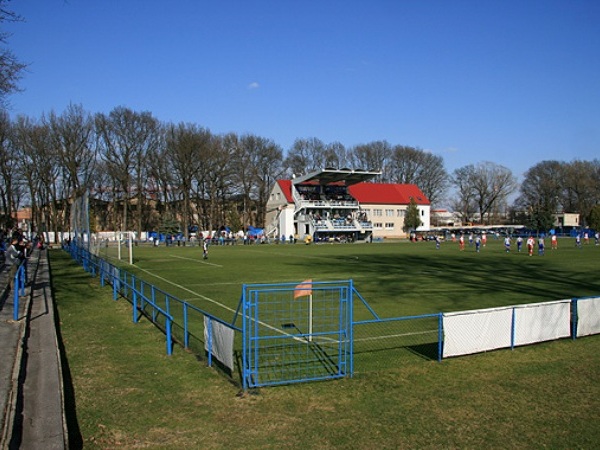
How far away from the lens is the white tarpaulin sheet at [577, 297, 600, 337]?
38.3 feet

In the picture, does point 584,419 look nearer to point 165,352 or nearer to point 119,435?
point 119,435

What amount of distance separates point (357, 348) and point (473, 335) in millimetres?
2414

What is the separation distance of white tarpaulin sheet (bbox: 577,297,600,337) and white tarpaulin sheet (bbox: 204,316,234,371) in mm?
8254

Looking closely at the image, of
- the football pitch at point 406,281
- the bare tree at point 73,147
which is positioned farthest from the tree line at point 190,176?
the football pitch at point 406,281

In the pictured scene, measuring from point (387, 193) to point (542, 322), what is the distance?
85.2 m

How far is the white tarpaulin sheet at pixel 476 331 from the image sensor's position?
991 centimetres

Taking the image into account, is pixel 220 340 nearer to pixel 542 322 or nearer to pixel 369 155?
pixel 542 322

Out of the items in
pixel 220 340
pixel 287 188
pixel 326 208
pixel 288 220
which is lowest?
pixel 220 340

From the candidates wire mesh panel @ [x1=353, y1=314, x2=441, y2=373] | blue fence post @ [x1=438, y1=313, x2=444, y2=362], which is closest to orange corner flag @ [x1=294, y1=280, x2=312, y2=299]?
wire mesh panel @ [x1=353, y1=314, x2=441, y2=373]

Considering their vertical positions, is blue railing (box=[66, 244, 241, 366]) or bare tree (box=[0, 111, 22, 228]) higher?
bare tree (box=[0, 111, 22, 228])

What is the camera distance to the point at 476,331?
10.3 metres

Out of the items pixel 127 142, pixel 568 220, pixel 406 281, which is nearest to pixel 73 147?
pixel 127 142

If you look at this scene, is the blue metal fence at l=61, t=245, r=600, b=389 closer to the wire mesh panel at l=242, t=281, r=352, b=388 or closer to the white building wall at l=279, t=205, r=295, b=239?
the wire mesh panel at l=242, t=281, r=352, b=388

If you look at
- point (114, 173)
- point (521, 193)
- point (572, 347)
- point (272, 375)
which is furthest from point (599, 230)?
point (272, 375)
